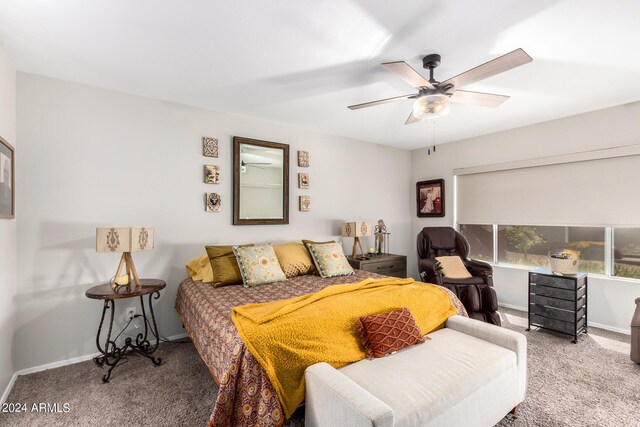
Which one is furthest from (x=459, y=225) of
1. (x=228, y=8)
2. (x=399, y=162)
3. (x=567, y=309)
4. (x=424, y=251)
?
(x=228, y=8)

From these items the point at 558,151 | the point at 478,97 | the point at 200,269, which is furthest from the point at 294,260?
the point at 558,151

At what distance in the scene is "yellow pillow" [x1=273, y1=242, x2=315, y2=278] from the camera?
3305mm

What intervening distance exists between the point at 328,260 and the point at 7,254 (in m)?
2.68

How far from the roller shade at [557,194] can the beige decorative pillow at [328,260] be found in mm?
2421

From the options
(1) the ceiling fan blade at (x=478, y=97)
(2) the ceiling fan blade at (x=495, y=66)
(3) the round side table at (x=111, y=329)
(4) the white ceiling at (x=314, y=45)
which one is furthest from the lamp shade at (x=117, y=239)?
(1) the ceiling fan blade at (x=478, y=97)

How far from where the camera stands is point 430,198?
17.0 ft

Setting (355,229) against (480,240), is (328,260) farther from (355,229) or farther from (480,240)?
(480,240)

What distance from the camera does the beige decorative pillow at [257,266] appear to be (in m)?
2.92

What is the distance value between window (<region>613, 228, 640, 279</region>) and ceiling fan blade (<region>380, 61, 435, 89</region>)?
10.0ft

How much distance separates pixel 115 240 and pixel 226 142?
161 centimetres

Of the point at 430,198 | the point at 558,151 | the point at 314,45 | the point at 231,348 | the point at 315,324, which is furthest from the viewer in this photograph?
the point at 430,198

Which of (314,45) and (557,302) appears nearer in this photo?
(314,45)

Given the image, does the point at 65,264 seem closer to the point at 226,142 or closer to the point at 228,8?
the point at 226,142

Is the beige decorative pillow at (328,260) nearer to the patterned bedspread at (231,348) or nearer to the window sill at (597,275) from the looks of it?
the patterned bedspread at (231,348)
